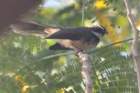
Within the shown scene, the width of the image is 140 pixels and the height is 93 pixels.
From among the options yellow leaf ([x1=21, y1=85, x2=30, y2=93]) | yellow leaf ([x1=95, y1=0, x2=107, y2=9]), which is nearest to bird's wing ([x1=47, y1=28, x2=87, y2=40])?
yellow leaf ([x1=21, y1=85, x2=30, y2=93])

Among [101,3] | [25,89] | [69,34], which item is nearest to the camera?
[69,34]

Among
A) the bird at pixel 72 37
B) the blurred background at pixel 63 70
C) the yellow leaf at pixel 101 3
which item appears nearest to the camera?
the bird at pixel 72 37

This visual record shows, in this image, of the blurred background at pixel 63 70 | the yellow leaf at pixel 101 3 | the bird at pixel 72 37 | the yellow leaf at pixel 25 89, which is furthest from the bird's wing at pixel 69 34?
the yellow leaf at pixel 101 3

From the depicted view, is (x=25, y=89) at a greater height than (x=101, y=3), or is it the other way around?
(x=101, y=3)

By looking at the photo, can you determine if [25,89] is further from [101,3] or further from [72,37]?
[101,3]

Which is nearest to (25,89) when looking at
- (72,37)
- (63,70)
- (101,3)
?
(63,70)

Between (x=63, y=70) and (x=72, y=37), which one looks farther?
(x=63, y=70)

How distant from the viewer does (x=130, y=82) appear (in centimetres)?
317

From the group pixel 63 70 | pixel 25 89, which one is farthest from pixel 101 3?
pixel 25 89

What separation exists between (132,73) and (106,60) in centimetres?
22

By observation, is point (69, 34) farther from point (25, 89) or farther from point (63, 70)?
point (25, 89)

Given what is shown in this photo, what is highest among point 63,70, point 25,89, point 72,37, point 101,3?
A: point 101,3

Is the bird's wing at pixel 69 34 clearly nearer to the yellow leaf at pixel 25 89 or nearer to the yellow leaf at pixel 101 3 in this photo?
the yellow leaf at pixel 25 89

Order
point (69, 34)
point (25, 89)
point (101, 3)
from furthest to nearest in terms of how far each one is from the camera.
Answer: point (101, 3) < point (25, 89) < point (69, 34)
